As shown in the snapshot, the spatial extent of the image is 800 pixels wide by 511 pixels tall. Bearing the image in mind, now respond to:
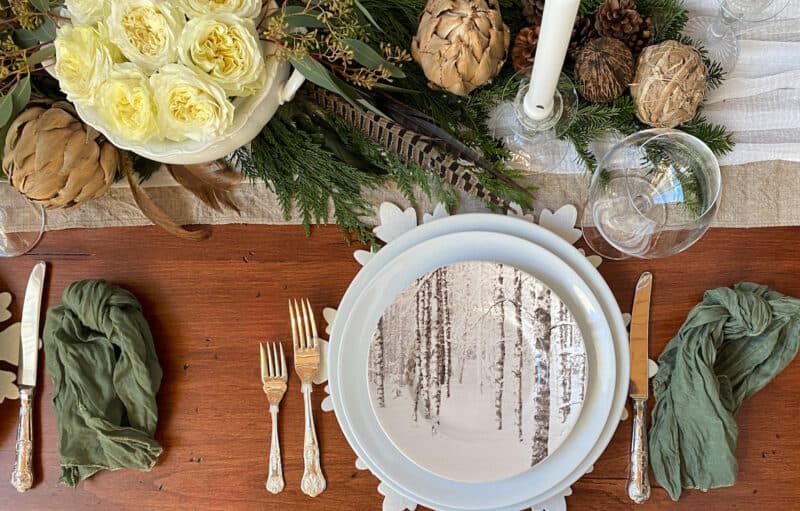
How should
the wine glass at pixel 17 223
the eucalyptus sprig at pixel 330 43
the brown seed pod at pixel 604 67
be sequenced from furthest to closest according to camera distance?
1. the wine glass at pixel 17 223
2. the brown seed pod at pixel 604 67
3. the eucalyptus sprig at pixel 330 43

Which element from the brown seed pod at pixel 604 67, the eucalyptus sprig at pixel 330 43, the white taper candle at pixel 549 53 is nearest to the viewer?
the white taper candle at pixel 549 53

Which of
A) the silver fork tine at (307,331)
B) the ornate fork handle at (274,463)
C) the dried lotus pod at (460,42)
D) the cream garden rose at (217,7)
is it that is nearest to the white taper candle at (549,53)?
the dried lotus pod at (460,42)

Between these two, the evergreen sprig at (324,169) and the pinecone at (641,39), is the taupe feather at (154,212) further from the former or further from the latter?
the pinecone at (641,39)

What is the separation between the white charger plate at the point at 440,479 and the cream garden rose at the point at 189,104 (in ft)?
0.90

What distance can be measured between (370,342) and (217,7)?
0.40 m

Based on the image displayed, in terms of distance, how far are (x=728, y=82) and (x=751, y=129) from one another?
7 cm

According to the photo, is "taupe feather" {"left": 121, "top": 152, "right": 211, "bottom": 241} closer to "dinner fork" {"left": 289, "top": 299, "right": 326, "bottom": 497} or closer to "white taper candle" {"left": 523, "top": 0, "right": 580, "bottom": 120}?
"dinner fork" {"left": 289, "top": 299, "right": 326, "bottom": 497}

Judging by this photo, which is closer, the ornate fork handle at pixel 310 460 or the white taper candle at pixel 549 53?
the white taper candle at pixel 549 53

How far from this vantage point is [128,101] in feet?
1.92

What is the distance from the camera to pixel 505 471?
2.47 ft

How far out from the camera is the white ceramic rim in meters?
0.76

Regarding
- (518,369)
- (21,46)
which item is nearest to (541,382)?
(518,369)

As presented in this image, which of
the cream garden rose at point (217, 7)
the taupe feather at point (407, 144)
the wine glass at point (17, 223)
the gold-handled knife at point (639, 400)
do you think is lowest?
the gold-handled knife at point (639, 400)

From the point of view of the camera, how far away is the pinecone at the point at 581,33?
0.77 metres
